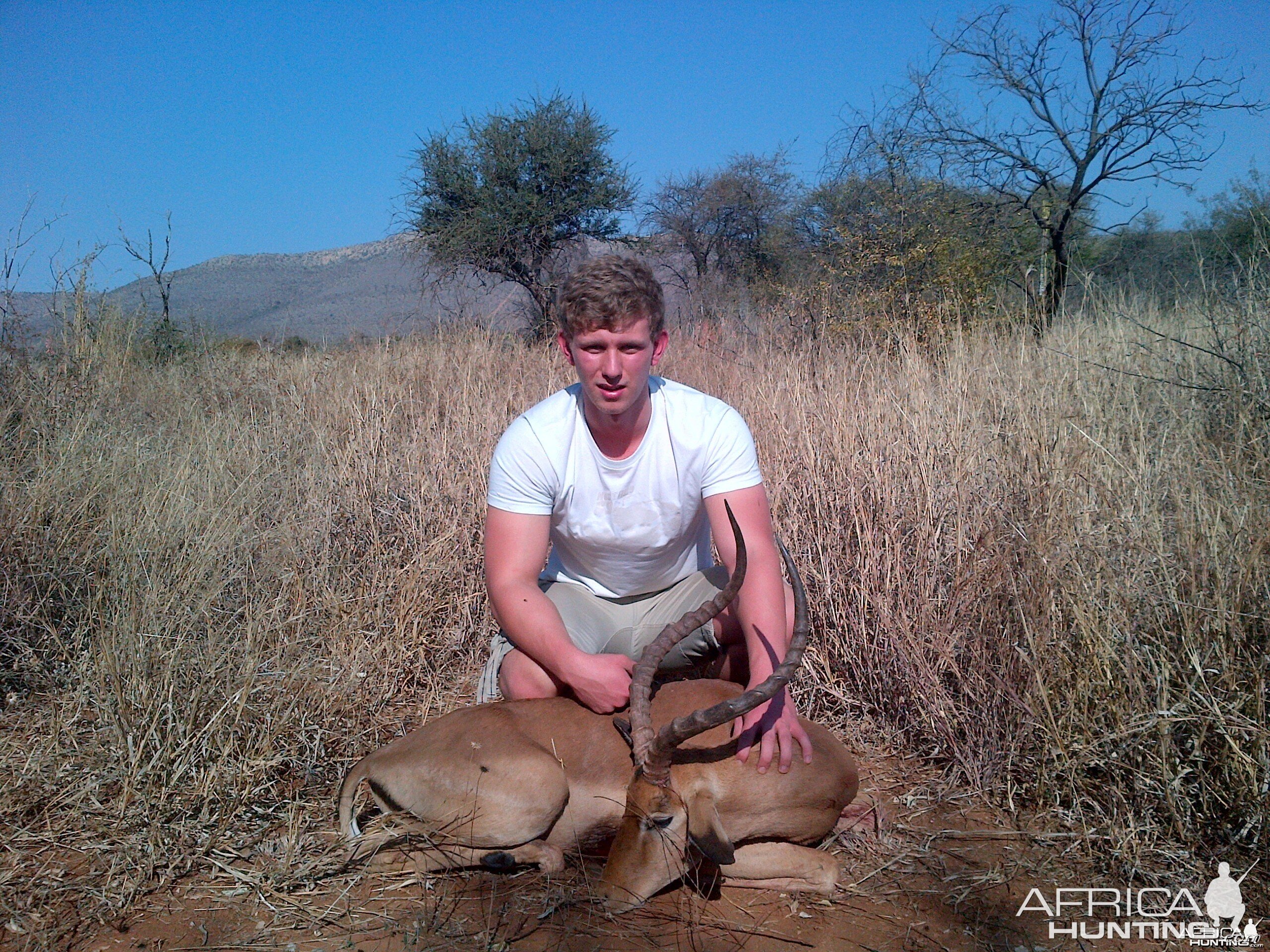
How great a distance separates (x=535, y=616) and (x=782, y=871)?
1.07m

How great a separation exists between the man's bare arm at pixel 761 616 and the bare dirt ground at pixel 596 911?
0.42 meters

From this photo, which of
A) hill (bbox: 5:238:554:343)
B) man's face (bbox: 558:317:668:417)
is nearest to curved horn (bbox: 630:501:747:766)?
man's face (bbox: 558:317:668:417)

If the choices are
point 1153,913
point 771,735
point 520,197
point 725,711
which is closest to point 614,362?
point 725,711

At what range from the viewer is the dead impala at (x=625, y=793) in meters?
2.49

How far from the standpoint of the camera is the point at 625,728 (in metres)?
2.71

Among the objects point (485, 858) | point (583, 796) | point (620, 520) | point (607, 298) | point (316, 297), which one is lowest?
point (485, 858)

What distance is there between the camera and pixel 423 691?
388 centimetres

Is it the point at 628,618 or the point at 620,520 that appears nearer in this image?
the point at 620,520

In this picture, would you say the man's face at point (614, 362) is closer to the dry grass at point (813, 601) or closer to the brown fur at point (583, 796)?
the brown fur at point (583, 796)

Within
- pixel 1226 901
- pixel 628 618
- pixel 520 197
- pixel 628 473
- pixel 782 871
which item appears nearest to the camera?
pixel 1226 901

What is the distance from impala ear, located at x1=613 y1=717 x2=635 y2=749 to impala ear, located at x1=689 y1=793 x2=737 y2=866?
0.28 metres

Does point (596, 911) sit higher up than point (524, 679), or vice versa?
point (524, 679)

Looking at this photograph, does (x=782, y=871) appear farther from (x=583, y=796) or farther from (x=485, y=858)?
(x=485, y=858)

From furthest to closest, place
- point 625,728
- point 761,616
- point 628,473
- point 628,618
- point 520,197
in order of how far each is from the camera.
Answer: point 520,197, point 628,618, point 628,473, point 761,616, point 625,728
